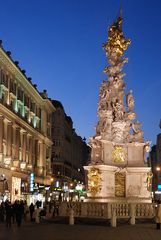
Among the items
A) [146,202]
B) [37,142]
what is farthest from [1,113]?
[146,202]

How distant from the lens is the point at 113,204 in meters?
38.2

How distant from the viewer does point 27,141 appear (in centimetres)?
9938

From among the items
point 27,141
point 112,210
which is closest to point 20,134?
point 27,141

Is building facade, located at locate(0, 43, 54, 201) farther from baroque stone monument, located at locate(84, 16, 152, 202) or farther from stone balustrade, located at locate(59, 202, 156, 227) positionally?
stone balustrade, located at locate(59, 202, 156, 227)

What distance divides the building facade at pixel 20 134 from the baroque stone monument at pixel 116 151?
30.2m

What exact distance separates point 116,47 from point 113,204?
1668 cm

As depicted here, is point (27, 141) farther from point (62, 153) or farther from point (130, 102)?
point (130, 102)

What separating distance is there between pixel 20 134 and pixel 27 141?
6.67m

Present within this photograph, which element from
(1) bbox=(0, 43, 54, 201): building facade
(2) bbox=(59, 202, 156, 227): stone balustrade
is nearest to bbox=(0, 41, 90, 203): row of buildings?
(1) bbox=(0, 43, 54, 201): building facade

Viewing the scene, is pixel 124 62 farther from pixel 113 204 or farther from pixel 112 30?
pixel 113 204

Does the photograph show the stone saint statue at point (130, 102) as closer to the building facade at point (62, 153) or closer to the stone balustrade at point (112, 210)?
the stone balustrade at point (112, 210)

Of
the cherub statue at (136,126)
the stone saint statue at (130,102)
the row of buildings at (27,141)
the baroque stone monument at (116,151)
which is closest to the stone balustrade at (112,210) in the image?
the baroque stone monument at (116,151)

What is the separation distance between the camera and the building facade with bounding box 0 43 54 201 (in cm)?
7938

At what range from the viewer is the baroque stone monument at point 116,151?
42875 millimetres
